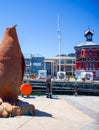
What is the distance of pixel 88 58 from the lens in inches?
2126

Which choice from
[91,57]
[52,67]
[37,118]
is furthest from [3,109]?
[52,67]

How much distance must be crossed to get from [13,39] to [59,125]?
176 inches

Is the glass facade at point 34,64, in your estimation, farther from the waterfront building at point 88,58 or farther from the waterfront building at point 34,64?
the waterfront building at point 88,58

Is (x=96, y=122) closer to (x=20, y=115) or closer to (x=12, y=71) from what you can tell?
(x=20, y=115)

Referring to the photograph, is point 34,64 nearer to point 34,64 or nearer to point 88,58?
point 34,64

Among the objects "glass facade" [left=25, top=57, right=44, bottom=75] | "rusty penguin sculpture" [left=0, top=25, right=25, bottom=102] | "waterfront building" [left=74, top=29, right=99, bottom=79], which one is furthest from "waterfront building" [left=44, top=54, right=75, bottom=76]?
"rusty penguin sculpture" [left=0, top=25, right=25, bottom=102]

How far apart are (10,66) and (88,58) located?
43.6 metres

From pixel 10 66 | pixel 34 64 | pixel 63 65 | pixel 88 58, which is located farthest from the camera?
pixel 63 65

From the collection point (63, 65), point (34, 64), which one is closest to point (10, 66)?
point (34, 64)

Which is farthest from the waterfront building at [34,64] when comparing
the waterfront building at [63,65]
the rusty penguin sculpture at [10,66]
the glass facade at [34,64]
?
the rusty penguin sculpture at [10,66]

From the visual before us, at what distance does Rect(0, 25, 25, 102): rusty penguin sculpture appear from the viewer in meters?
11.3

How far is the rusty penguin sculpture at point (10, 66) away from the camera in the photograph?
11.3 m

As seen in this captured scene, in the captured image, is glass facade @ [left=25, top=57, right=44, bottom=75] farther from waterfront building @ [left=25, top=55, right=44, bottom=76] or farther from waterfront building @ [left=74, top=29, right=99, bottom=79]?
waterfront building @ [left=74, top=29, right=99, bottom=79]

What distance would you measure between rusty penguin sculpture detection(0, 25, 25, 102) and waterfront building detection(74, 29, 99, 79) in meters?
42.8
